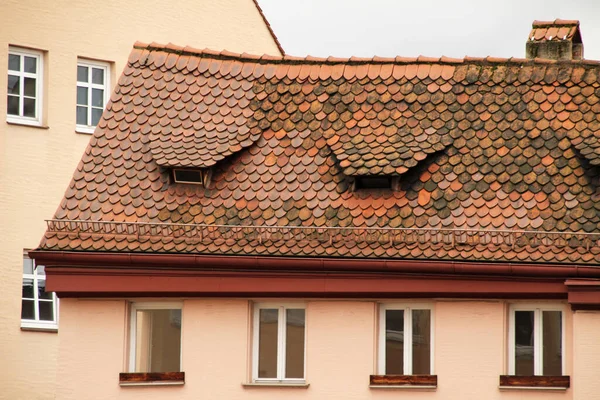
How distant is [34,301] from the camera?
35812mm

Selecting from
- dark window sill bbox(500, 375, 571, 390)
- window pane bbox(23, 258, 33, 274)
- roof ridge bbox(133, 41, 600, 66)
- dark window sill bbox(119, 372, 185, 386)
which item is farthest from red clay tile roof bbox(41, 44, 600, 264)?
window pane bbox(23, 258, 33, 274)

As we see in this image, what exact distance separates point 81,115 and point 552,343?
45.7 ft

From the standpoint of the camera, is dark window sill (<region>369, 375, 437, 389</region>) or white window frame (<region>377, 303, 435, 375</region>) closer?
dark window sill (<region>369, 375, 437, 389</region>)

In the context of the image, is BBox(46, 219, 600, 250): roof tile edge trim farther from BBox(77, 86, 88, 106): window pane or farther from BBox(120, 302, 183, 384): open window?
BBox(77, 86, 88, 106): window pane

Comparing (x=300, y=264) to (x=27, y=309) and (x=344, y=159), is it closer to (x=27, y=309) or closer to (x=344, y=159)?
(x=344, y=159)

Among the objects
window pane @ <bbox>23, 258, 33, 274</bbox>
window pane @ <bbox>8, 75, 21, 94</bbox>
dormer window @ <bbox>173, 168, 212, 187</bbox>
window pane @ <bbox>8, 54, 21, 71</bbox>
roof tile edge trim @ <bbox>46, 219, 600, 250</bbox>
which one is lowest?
roof tile edge trim @ <bbox>46, 219, 600, 250</bbox>

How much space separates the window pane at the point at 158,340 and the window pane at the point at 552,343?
207 inches

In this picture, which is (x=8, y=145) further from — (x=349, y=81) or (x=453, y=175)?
(x=453, y=175)

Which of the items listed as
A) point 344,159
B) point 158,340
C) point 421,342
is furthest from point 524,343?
point 158,340

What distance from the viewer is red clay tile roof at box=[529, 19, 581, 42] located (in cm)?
2997

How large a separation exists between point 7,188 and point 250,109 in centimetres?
847

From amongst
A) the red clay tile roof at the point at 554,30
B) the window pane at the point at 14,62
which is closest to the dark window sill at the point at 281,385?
the red clay tile roof at the point at 554,30

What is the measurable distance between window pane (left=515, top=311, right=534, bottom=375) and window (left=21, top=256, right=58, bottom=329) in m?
12.2

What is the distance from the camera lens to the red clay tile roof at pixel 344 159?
2670 centimetres
